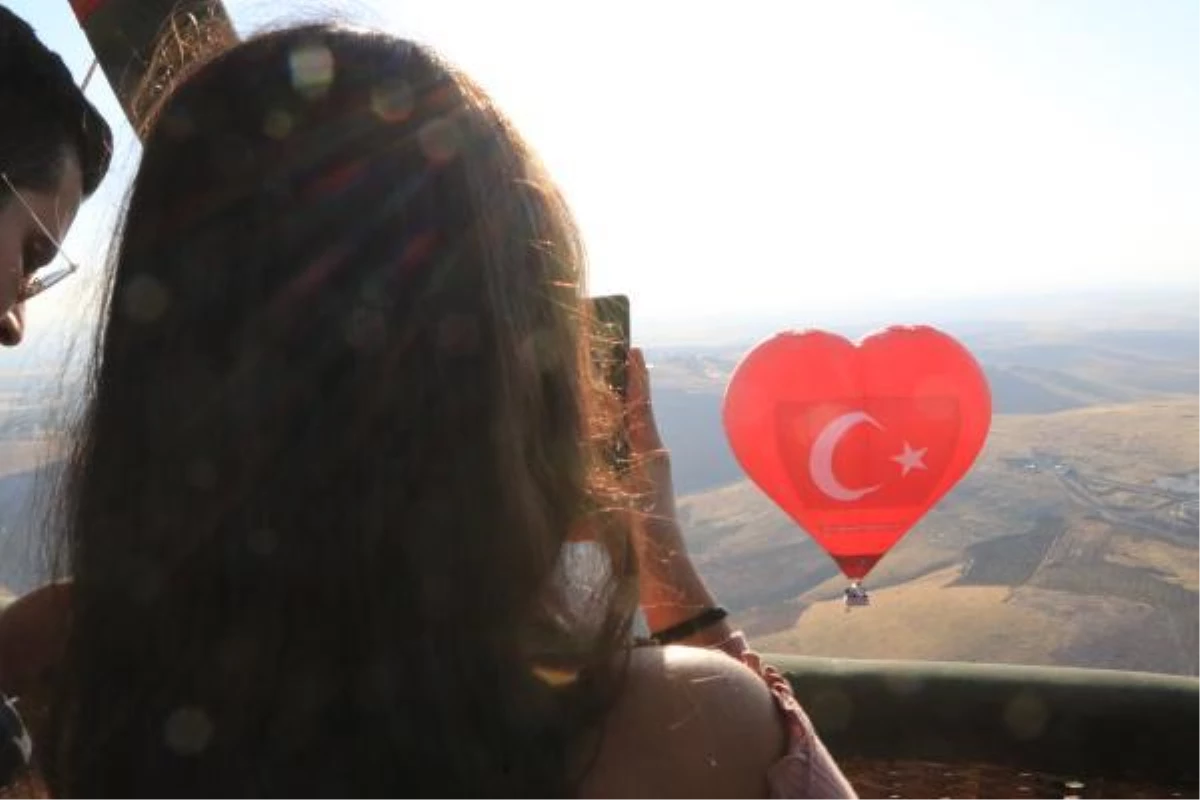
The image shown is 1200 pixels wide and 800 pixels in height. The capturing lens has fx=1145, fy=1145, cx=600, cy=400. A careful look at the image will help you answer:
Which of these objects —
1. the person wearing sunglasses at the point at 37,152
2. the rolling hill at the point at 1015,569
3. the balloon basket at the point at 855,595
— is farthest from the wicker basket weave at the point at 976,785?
the rolling hill at the point at 1015,569

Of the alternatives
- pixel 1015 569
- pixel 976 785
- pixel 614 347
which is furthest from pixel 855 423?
pixel 1015 569

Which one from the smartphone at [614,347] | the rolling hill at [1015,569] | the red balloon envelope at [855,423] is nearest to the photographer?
the smartphone at [614,347]

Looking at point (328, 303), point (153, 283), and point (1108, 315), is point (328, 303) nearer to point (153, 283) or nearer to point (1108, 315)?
point (153, 283)

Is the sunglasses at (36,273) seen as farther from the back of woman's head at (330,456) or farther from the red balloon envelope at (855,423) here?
the red balloon envelope at (855,423)

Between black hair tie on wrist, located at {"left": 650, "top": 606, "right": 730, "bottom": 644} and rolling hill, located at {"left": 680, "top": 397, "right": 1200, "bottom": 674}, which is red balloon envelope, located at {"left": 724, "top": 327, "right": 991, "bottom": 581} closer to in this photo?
black hair tie on wrist, located at {"left": 650, "top": 606, "right": 730, "bottom": 644}

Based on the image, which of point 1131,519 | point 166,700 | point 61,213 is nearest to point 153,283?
point 166,700
